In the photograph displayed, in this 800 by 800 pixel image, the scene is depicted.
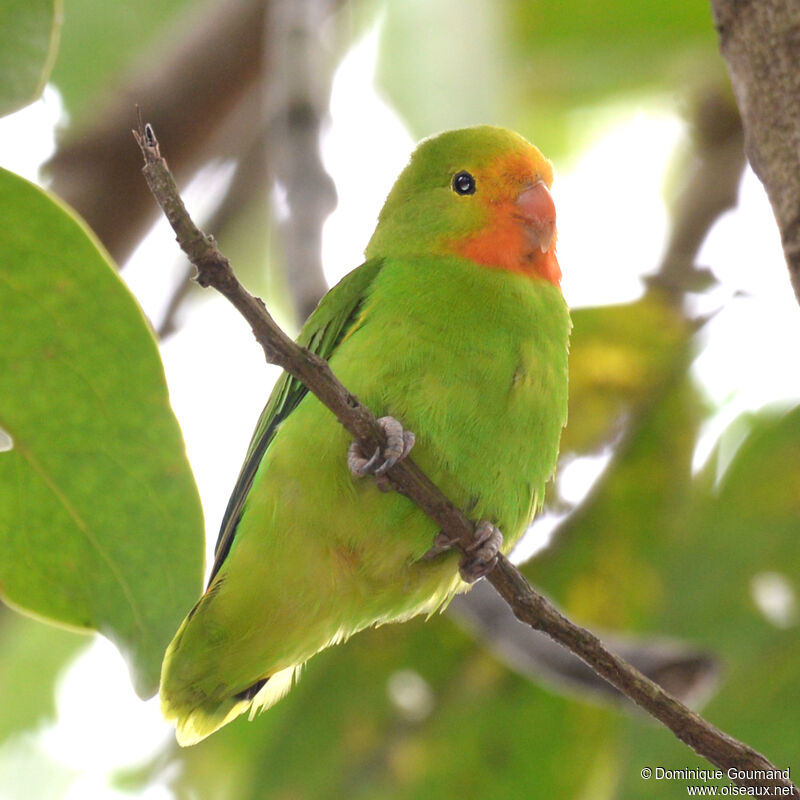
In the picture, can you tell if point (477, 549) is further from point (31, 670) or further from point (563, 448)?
point (31, 670)

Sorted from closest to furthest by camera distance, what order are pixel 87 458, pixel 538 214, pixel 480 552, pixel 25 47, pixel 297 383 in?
pixel 25 47
pixel 87 458
pixel 480 552
pixel 297 383
pixel 538 214

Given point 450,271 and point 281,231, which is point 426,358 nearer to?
point 450,271

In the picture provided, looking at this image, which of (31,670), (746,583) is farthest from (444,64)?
(31,670)

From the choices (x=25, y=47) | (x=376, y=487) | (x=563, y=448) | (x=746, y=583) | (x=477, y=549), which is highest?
(x=25, y=47)

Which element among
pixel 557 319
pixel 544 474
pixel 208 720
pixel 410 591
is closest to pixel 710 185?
pixel 557 319

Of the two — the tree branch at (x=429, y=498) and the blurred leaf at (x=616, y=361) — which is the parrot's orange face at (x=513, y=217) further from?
the tree branch at (x=429, y=498)

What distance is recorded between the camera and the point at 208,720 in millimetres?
2840

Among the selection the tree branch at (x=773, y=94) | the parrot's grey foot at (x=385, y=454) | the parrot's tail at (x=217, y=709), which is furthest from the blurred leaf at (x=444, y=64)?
the parrot's tail at (x=217, y=709)

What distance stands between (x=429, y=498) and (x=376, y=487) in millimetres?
318

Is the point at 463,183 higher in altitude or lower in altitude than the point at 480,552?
higher

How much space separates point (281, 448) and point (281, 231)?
63 cm

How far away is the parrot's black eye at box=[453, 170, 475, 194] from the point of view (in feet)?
10.8

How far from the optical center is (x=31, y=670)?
4008 millimetres

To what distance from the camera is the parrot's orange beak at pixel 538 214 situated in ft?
10.4
